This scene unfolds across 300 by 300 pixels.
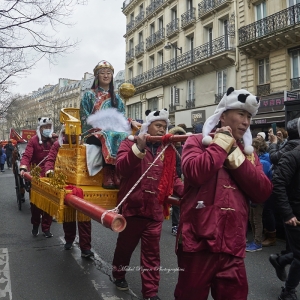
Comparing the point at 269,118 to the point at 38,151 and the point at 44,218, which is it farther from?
the point at 44,218

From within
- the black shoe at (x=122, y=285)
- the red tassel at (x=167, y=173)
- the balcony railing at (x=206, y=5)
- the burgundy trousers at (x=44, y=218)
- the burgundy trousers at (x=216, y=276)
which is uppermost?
the balcony railing at (x=206, y=5)

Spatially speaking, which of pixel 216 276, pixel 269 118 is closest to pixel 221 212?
pixel 216 276

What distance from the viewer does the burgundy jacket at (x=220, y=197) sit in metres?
2.26

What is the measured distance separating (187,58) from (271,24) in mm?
7720

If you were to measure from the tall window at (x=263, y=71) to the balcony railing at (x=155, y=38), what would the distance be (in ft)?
37.2

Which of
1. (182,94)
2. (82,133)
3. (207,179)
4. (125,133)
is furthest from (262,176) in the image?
(182,94)

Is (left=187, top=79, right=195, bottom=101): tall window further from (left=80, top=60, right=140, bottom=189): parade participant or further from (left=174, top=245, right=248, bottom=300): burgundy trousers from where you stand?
(left=174, top=245, right=248, bottom=300): burgundy trousers

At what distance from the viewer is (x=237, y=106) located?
238 centimetres

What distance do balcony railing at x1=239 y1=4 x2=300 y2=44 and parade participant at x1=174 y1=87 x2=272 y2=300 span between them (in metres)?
15.6

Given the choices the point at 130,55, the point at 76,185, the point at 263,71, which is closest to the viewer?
the point at 76,185

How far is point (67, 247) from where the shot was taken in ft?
18.8

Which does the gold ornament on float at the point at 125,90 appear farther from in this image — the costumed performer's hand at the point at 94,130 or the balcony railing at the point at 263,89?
the balcony railing at the point at 263,89

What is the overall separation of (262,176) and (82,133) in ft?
9.19

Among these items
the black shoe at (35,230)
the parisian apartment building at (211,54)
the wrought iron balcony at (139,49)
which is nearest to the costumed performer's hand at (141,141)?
the black shoe at (35,230)
